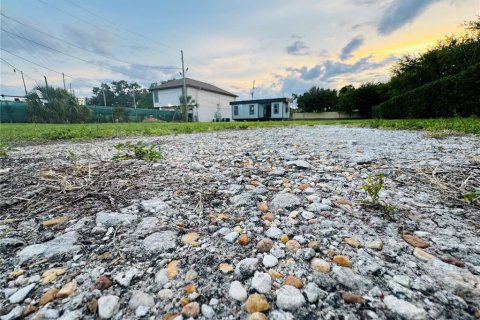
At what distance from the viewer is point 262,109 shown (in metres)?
32.2

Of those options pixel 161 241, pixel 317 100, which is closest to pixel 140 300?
pixel 161 241

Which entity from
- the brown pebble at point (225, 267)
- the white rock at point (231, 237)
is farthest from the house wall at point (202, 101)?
the brown pebble at point (225, 267)

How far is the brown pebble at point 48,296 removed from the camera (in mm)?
705

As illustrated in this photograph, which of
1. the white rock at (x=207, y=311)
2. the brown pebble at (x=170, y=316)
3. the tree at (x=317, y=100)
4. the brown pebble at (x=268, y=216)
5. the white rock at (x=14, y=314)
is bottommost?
the white rock at (x=207, y=311)

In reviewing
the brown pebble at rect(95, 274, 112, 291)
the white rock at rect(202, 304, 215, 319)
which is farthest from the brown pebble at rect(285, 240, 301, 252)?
the brown pebble at rect(95, 274, 112, 291)

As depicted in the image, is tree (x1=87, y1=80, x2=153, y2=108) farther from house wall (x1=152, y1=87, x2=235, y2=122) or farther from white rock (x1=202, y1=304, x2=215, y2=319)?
white rock (x1=202, y1=304, x2=215, y2=319)

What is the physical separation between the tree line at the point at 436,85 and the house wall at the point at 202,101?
77.7 ft

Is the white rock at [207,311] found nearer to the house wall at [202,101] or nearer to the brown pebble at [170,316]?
the brown pebble at [170,316]

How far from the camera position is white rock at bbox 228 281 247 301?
2.35 ft

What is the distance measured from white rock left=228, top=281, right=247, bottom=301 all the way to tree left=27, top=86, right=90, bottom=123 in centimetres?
2261

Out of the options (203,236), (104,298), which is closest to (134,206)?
(203,236)

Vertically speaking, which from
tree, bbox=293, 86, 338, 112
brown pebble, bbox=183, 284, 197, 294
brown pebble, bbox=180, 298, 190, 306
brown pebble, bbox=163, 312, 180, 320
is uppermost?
tree, bbox=293, 86, 338, 112

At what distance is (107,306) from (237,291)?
1.28ft

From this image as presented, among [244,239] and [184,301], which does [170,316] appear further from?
[244,239]
